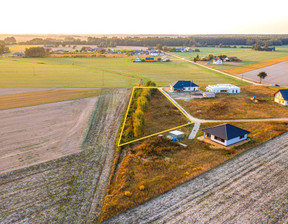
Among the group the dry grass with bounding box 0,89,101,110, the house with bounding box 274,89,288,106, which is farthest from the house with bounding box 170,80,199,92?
the dry grass with bounding box 0,89,101,110

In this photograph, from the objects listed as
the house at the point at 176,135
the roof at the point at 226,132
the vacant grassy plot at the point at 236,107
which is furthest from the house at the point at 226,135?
the vacant grassy plot at the point at 236,107

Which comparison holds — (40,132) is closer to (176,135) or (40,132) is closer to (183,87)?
(176,135)

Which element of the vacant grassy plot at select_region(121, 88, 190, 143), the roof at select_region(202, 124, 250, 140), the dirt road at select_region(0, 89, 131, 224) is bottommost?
the dirt road at select_region(0, 89, 131, 224)

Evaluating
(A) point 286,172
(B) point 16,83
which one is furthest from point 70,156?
(B) point 16,83

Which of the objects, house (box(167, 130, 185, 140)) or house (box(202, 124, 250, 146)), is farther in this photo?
house (box(167, 130, 185, 140))

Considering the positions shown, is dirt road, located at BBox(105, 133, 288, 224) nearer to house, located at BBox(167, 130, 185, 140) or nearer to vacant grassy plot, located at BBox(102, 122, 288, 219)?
vacant grassy plot, located at BBox(102, 122, 288, 219)

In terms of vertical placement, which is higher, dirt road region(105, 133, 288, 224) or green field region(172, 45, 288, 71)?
green field region(172, 45, 288, 71)

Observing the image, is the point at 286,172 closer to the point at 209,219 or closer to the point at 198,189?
the point at 198,189
